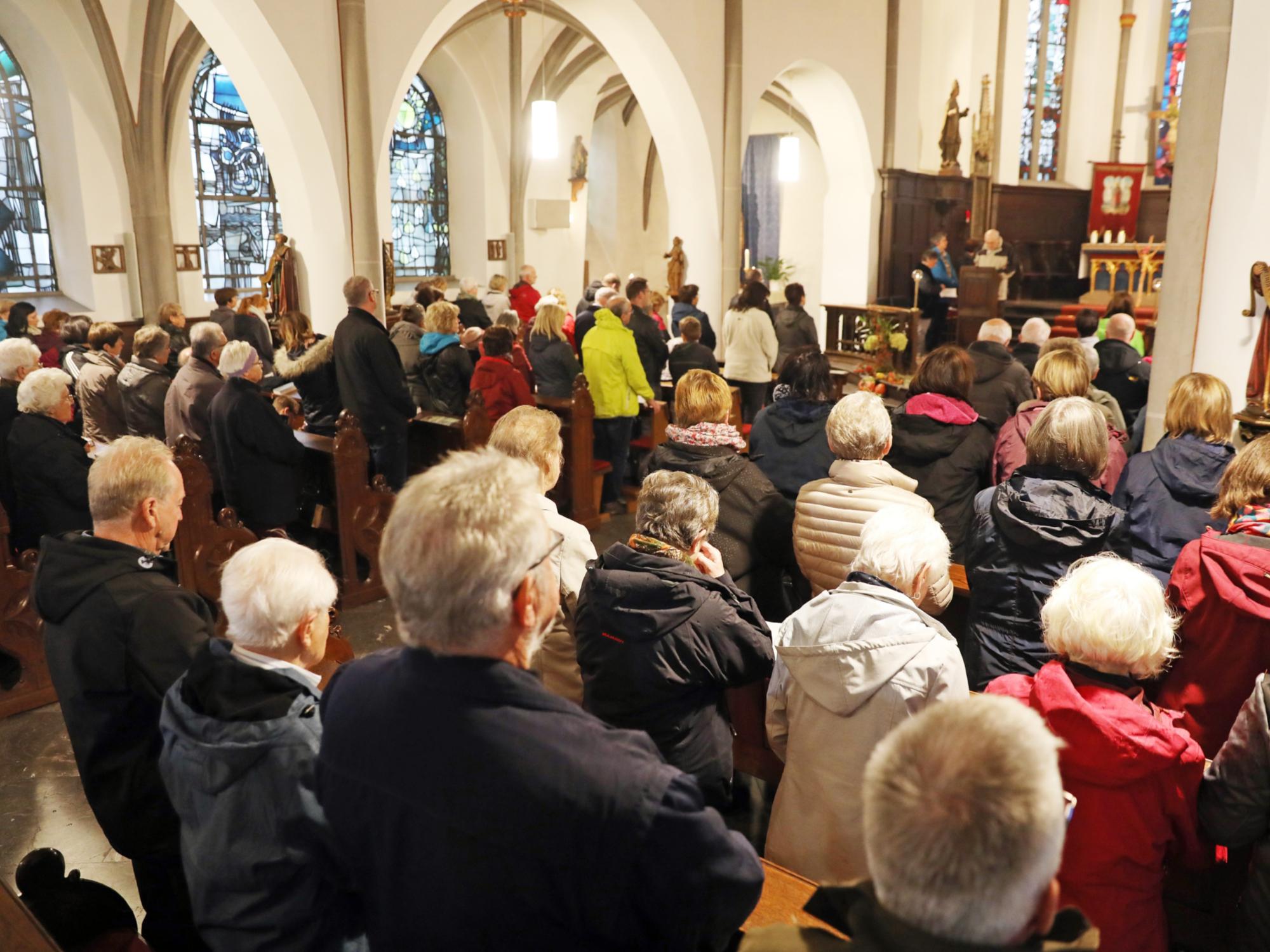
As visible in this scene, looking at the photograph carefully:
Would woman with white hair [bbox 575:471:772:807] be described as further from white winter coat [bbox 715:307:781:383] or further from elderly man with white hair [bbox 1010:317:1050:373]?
white winter coat [bbox 715:307:781:383]

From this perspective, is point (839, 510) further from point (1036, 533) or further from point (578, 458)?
point (578, 458)

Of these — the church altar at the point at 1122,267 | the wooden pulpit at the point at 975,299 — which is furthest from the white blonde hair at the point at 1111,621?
the church altar at the point at 1122,267

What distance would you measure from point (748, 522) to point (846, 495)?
1.52 feet

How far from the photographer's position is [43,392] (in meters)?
4.95

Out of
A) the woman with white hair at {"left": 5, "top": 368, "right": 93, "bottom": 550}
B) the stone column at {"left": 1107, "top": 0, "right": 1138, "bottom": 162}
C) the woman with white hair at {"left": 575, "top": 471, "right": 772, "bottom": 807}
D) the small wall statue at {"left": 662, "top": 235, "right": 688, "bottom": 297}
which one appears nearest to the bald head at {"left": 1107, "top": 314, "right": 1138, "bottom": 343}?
the woman with white hair at {"left": 575, "top": 471, "right": 772, "bottom": 807}

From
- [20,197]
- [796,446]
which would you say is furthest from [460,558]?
[20,197]

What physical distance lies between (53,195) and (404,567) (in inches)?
586

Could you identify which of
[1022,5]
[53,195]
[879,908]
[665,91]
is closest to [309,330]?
[665,91]

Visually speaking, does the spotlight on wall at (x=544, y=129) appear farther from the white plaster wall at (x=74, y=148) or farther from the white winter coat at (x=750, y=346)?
the white plaster wall at (x=74, y=148)

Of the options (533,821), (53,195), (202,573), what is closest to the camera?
(533,821)

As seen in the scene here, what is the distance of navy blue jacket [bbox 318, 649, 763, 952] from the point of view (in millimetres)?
1416

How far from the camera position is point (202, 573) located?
5199 mm

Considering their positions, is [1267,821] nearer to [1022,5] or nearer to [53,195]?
[53,195]

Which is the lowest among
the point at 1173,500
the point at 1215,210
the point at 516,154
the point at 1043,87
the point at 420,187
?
the point at 1173,500
